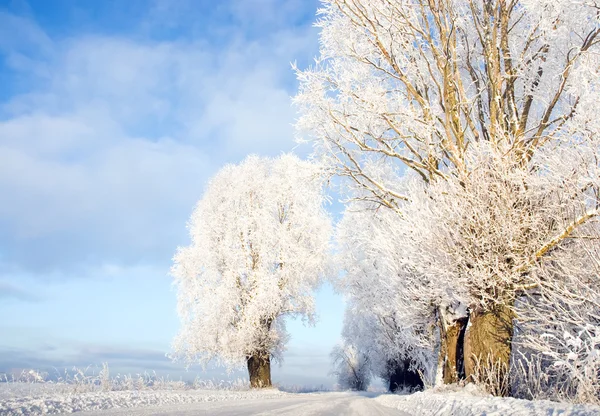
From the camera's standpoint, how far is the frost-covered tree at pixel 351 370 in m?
40.3

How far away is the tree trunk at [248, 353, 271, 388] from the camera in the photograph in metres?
18.5

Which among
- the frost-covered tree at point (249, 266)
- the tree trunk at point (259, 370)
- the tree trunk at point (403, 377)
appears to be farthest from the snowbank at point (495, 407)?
the tree trunk at point (403, 377)

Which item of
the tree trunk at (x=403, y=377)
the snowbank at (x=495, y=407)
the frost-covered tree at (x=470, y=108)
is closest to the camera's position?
the snowbank at (x=495, y=407)

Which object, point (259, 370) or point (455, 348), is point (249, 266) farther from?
point (455, 348)

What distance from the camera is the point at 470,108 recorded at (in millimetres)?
9555

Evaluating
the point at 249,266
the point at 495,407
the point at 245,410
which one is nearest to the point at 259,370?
the point at 249,266

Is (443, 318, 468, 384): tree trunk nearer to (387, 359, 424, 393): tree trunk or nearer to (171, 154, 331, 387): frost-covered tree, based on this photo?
(171, 154, 331, 387): frost-covered tree

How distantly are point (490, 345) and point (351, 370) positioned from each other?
34.9 m

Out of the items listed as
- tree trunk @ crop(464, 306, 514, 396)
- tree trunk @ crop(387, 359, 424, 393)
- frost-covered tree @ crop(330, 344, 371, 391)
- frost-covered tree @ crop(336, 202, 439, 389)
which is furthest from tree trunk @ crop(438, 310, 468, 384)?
frost-covered tree @ crop(330, 344, 371, 391)

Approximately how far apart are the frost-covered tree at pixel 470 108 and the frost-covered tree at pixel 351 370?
100 ft

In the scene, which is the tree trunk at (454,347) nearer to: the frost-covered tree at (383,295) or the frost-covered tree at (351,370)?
the frost-covered tree at (383,295)

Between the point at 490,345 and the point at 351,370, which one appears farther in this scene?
the point at 351,370

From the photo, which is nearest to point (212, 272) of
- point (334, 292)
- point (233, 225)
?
point (233, 225)

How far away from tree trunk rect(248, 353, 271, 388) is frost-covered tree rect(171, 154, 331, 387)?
0.04m
